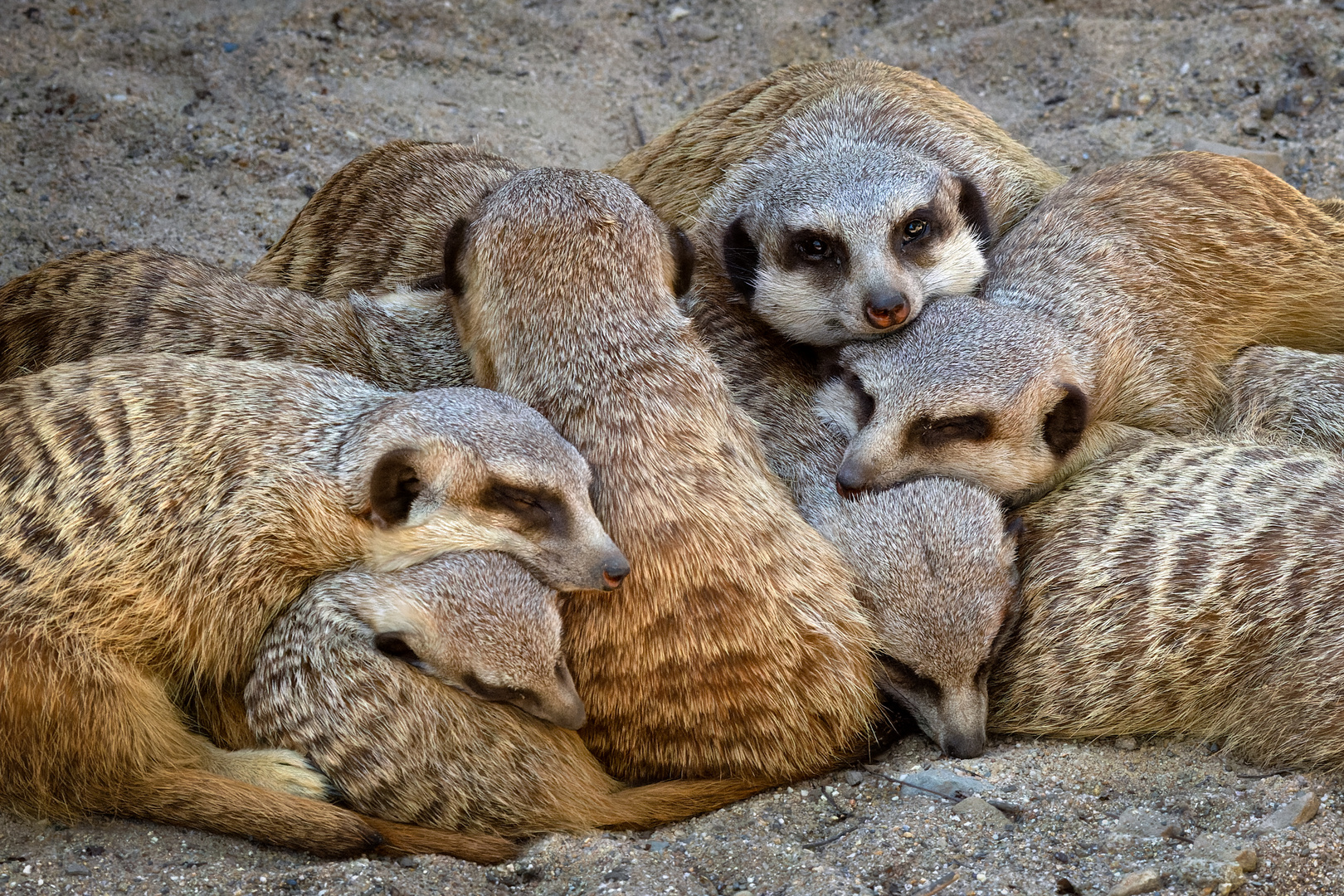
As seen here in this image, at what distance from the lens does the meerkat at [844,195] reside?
3.21 metres

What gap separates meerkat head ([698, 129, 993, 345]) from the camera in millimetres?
3178

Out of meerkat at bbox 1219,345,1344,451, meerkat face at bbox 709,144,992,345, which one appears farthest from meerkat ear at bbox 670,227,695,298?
meerkat at bbox 1219,345,1344,451

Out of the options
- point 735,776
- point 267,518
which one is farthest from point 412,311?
point 735,776

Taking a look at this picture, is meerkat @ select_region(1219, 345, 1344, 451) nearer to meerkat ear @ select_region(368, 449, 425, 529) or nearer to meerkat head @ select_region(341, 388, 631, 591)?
meerkat head @ select_region(341, 388, 631, 591)

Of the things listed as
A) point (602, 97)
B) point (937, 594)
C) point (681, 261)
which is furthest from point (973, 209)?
point (602, 97)

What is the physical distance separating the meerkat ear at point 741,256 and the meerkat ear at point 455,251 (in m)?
0.73

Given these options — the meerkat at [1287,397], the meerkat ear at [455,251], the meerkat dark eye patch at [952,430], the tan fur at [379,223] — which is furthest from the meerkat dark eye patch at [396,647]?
the meerkat at [1287,397]

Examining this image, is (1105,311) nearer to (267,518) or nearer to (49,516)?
(267,518)

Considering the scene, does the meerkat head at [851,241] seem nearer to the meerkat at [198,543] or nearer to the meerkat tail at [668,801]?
the meerkat at [198,543]

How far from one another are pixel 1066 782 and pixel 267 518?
169cm

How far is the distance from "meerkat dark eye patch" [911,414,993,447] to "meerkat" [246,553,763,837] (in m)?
0.97

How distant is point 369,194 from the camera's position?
4145 millimetres

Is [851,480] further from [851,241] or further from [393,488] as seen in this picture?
[393,488]

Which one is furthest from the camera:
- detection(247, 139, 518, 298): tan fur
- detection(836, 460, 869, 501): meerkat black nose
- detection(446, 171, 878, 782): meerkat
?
detection(247, 139, 518, 298): tan fur
